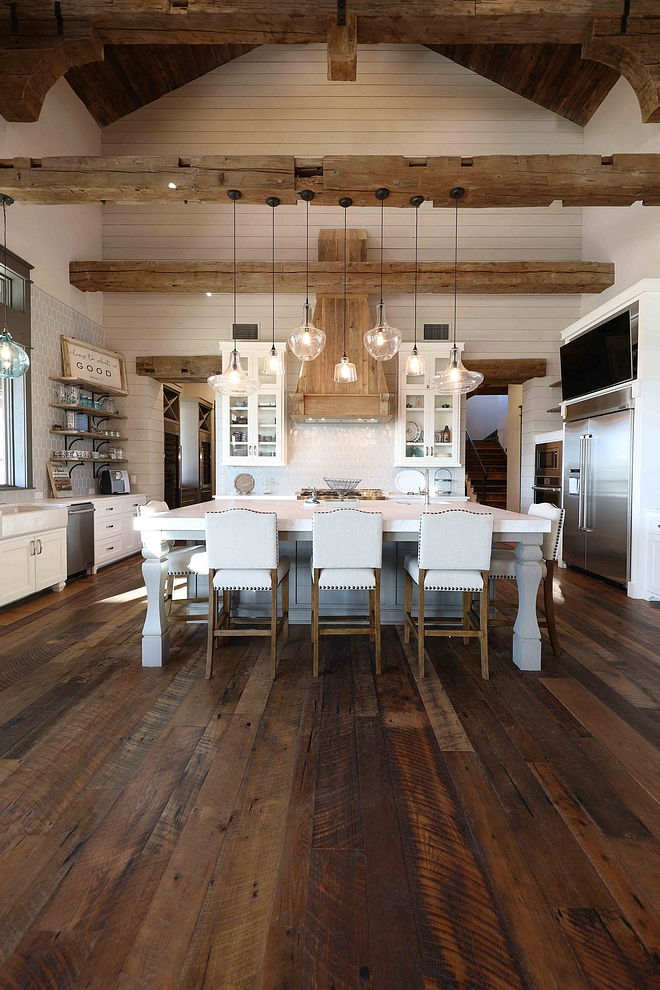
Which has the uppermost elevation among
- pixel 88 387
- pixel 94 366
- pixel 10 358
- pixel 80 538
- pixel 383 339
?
pixel 94 366

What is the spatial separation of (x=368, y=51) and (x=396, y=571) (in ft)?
22.5

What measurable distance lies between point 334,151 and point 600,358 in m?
4.40

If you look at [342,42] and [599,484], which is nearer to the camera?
[342,42]

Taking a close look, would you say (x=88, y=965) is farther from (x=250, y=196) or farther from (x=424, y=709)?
(x=250, y=196)

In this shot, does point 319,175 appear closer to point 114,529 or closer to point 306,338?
point 306,338

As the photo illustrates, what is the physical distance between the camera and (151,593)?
2811 millimetres

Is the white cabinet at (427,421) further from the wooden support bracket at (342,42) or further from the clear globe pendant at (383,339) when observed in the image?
the wooden support bracket at (342,42)

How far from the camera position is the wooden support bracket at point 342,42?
11.3ft

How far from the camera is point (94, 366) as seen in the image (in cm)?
595

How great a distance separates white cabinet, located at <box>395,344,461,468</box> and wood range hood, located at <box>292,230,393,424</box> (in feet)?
1.14

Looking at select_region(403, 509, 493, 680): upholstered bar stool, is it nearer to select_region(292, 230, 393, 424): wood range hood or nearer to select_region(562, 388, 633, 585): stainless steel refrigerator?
select_region(562, 388, 633, 585): stainless steel refrigerator

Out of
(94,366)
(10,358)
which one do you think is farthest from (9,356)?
(94,366)

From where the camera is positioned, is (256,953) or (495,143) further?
(495,143)

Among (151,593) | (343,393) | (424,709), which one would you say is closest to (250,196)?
(343,393)
